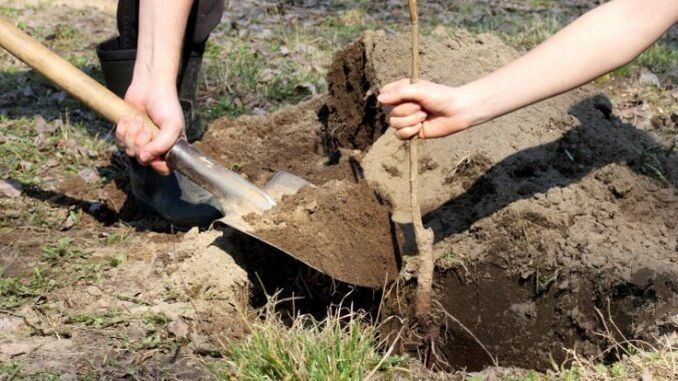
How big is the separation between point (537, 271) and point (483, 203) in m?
0.38

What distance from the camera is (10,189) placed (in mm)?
3928

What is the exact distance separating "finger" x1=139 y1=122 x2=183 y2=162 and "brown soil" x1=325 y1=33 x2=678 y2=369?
794 mm

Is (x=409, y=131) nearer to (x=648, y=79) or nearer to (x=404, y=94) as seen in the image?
(x=404, y=94)

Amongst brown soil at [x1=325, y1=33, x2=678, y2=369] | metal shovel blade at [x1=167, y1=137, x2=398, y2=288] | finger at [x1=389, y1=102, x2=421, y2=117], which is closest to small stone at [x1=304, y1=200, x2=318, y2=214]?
metal shovel blade at [x1=167, y1=137, x2=398, y2=288]

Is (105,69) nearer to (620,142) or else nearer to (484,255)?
(484,255)

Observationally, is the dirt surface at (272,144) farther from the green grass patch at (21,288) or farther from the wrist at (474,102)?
the wrist at (474,102)

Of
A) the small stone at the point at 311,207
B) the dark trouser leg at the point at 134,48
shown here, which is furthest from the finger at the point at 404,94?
the dark trouser leg at the point at 134,48

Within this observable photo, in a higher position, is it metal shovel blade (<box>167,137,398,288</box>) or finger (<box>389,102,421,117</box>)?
finger (<box>389,102,421,117</box>)

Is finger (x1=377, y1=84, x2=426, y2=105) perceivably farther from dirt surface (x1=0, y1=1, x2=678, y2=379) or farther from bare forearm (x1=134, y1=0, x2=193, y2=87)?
bare forearm (x1=134, y1=0, x2=193, y2=87)

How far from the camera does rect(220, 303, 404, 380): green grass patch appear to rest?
8.14 feet

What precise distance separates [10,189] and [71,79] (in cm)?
99

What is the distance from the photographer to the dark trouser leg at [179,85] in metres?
3.68

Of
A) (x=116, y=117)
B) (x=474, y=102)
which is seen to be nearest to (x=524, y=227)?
(x=474, y=102)

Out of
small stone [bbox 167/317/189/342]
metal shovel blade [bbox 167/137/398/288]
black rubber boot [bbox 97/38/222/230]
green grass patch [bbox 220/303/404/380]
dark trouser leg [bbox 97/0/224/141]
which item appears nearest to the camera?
green grass patch [bbox 220/303/404/380]
